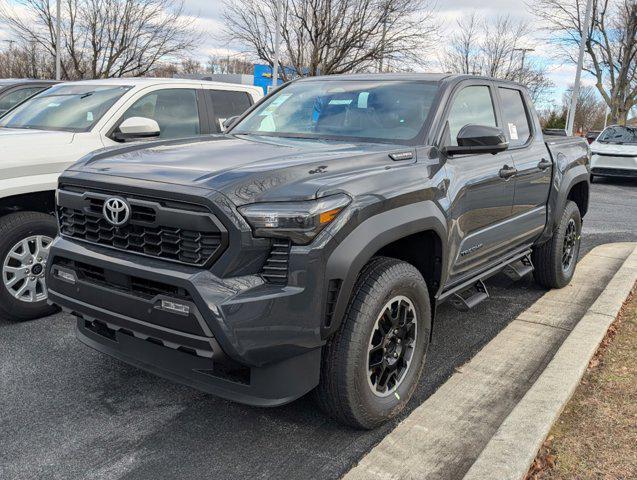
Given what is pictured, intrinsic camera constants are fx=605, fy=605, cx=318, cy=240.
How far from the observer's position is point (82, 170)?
124 inches

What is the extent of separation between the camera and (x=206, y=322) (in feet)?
8.25

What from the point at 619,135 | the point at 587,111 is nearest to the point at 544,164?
the point at 619,135

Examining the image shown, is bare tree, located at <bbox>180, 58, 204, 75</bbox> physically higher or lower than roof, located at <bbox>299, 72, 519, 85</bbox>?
higher

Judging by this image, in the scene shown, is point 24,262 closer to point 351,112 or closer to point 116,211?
point 116,211

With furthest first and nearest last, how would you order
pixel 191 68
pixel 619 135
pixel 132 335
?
pixel 191 68 → pixel 619 135 → pixel 132 335

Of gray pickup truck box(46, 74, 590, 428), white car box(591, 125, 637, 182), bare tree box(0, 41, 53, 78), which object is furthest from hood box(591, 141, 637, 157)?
bare tree box(0, 41, 53, 78)

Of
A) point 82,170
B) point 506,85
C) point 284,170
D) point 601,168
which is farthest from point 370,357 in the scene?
point 601,168

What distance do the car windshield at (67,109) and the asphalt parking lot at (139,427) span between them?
6.47 ft

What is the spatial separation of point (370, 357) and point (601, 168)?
15442 millimetres

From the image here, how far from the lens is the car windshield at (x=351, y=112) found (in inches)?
151

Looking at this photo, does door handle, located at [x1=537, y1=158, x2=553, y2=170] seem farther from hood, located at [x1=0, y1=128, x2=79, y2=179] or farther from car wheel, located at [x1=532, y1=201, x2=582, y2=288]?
hood, located at [x1=0, y1=128, x2=79, y2=179]

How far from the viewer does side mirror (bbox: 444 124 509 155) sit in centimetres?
357

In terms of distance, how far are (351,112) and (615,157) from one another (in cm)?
1452

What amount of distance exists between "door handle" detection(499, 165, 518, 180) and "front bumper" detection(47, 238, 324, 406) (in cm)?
217
